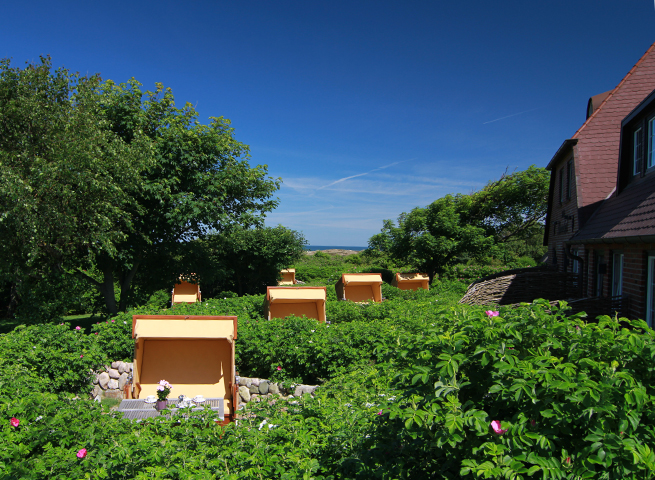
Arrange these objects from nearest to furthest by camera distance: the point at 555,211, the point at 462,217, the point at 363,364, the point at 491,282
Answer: the point at 363,364, the point at 491,282, the point at 555,211, the point at 462,217

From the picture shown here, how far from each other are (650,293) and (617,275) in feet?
6.95

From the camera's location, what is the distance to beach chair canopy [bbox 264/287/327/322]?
11.7 m

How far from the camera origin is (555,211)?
15.3 metres

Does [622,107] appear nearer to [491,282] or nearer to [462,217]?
[491,282]

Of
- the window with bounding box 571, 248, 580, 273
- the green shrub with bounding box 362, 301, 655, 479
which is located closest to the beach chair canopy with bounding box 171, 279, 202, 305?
the window with bounding box 571, 248, 580, 273

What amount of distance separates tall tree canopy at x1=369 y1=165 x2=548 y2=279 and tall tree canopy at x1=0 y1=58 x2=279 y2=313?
477 inches

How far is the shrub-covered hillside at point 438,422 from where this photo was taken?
1920 mm

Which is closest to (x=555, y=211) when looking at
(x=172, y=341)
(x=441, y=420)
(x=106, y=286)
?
(x=172, y=341)

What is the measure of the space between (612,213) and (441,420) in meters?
9.64

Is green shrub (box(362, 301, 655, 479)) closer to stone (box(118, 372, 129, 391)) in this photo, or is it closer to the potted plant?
the potted plant

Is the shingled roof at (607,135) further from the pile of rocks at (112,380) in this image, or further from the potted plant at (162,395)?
→ the pile of rocks at (112,380)

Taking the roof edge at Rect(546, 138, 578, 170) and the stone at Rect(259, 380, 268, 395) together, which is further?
the roof edge at Rect(546, 138, 578, 170)

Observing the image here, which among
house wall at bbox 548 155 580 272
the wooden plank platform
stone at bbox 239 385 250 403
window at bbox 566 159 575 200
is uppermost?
window at bbox 566 159 575 200

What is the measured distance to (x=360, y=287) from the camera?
743 inches
